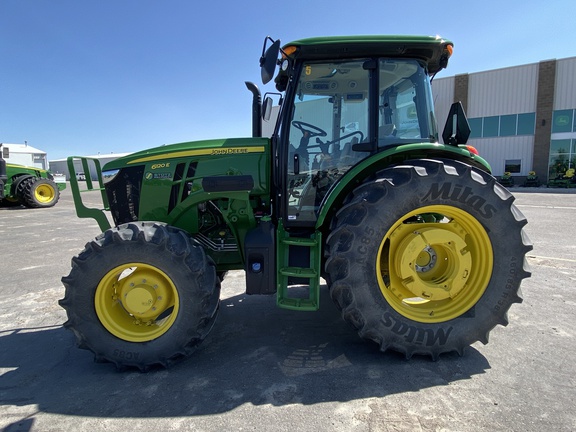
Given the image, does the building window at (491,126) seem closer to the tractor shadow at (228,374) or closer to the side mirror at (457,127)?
the side mirror at (457,127)

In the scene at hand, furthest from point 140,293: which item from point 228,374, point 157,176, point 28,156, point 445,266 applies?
point 28,156

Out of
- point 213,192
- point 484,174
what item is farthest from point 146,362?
point 484,174

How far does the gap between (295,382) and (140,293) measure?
51.6 inches

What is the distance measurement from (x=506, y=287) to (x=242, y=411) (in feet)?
7.00

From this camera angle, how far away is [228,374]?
2.51m

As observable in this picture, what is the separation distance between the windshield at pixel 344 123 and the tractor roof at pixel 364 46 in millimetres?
93

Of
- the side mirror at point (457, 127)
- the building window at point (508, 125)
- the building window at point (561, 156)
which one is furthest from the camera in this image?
the building window at point (508, 125)

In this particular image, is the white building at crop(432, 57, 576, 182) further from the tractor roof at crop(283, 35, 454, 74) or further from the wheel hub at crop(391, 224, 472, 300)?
the wheel hub at crop(391, 224, 472, 300)

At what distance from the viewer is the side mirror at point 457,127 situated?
2975mm

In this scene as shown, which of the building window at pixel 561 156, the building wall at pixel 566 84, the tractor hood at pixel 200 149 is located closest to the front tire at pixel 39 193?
the tractor hood at pixel 200 149

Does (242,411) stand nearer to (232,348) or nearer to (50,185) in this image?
(232,348)

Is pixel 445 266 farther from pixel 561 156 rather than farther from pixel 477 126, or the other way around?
pixel 561 156

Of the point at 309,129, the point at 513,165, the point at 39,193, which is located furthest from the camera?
the point at 513,165

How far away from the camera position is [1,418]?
6.94ft
